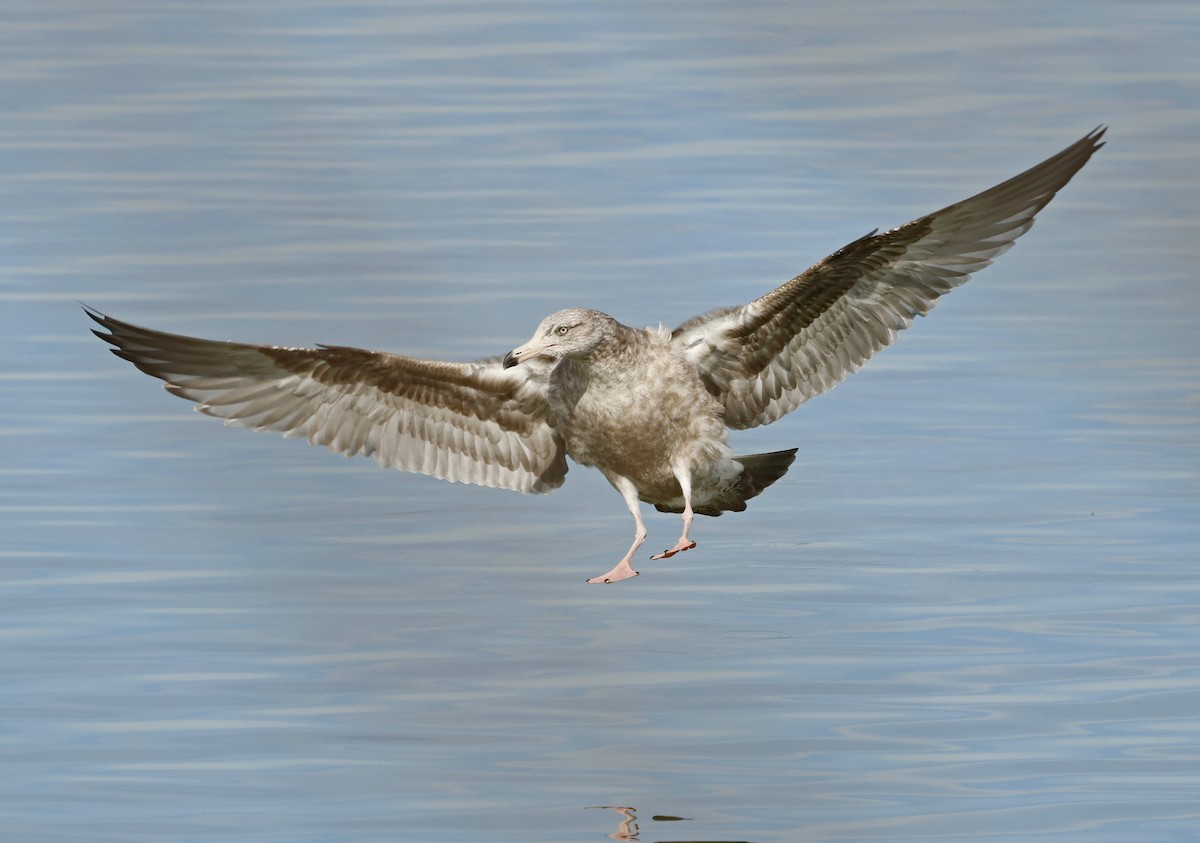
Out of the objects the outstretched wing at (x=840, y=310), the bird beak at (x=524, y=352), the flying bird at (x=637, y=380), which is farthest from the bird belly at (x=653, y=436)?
the bird beak at (x=524, y=352)

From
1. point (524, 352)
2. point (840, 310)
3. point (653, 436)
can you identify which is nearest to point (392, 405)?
point (524, 352)

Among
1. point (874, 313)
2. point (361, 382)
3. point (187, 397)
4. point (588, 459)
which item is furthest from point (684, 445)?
point (187, 397)

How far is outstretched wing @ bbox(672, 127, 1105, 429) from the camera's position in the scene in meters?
7.48

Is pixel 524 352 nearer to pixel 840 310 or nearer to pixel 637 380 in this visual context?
pixel 637 380

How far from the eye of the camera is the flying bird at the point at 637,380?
7.70 metres

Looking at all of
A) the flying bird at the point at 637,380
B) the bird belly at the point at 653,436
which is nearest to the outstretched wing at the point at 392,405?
the flying bird at the point at 637,380

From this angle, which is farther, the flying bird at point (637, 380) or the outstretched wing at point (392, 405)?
the outstretched wing at point (392, 405)

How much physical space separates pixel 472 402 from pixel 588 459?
0.76 meters

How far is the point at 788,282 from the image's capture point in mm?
7812

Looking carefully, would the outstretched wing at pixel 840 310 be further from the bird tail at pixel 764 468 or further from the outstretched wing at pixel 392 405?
the outstretched wing at pixel 392 405

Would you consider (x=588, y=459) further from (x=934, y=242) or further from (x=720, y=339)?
(x=934, y=242)

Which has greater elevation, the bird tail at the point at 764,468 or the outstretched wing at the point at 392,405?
the outstretched wing at the point at 392,405

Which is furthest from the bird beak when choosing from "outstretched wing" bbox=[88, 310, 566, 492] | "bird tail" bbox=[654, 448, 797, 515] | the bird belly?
"bird tail" bbox=[654, 448, 797, 515]

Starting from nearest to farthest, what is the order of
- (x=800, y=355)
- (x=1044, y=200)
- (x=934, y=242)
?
(x=1044, y=200), (x=934, y=242), (x=800, y=355)
